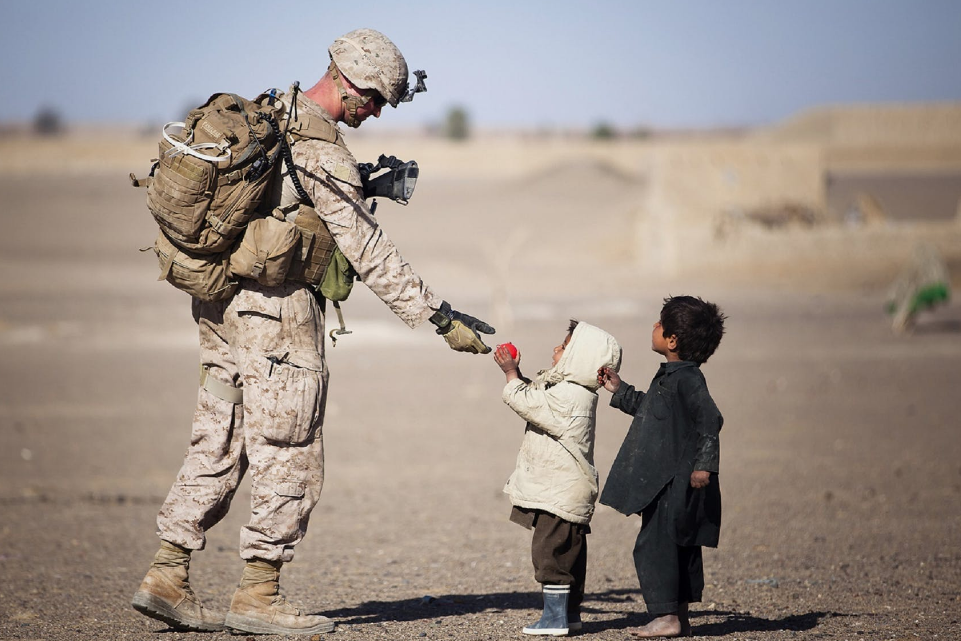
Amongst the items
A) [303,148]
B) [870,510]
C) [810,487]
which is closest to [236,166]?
[303,148]

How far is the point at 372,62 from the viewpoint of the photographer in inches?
164

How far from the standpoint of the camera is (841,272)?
27.4 metres

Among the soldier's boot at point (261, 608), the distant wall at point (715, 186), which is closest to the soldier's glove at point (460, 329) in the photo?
the soldier's boot at point (261, 608)

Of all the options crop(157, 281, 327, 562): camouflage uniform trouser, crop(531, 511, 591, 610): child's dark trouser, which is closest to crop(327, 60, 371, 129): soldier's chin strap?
crop(157, 281, 327, 562): camouflage uniform trouser

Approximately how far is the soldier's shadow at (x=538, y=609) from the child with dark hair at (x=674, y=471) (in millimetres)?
408

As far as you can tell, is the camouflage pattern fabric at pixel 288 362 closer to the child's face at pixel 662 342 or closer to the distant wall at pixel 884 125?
the child's face at pixel 662 342

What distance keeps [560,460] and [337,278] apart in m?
1.13

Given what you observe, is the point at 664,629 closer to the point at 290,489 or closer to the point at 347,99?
the point at 290,489

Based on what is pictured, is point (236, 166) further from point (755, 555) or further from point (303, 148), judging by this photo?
point (755, 555)

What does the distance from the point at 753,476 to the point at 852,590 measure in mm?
4262

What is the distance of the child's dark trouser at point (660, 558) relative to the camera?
404 centimetres

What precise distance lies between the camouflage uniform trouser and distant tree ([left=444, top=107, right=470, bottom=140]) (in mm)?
108580

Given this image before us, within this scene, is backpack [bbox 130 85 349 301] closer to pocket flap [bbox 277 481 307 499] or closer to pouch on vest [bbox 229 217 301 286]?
pouch on vest [bbox 229 217 301 286]

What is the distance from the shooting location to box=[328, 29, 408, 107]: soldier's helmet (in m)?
4.18
